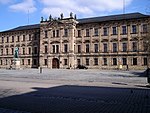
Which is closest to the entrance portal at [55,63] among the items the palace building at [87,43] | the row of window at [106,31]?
the palace building at [87,43]

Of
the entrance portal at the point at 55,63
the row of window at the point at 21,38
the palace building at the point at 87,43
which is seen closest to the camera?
the palace building at the point at 87,43

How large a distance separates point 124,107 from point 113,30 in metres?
50.0

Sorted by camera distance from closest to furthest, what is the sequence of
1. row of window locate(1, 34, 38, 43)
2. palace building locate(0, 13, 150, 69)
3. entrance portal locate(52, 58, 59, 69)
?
palace building locate(0, 13, 150, 69) < entrance portal locate(52, 58, 59, 69) < row of window locate(1, 34, 38, 43)

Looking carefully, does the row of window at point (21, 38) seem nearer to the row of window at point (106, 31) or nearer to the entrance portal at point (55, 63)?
the row of window at point (106, 31)

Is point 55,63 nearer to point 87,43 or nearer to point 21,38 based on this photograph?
point 87,43

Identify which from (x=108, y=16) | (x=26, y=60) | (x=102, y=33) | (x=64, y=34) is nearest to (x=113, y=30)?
(x=102, y=33)

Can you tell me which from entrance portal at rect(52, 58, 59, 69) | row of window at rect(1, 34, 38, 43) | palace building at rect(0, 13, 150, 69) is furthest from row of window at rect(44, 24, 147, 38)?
entrance portal at rect(52, 58, 59, 69)

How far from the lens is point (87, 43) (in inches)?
2413

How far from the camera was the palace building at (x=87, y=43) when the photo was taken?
55250 millimetres

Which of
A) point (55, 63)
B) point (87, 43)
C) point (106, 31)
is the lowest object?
point (55, 63)

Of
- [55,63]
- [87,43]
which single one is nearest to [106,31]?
[87,43]

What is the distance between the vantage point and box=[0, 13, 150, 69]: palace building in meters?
55.2

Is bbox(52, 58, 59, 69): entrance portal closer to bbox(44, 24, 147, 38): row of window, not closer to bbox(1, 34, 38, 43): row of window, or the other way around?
bbox(44, 24, 147, 38): row of window

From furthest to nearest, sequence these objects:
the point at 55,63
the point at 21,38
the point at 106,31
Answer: the point at 21,38, the point at 55,63, the point at 106,31
